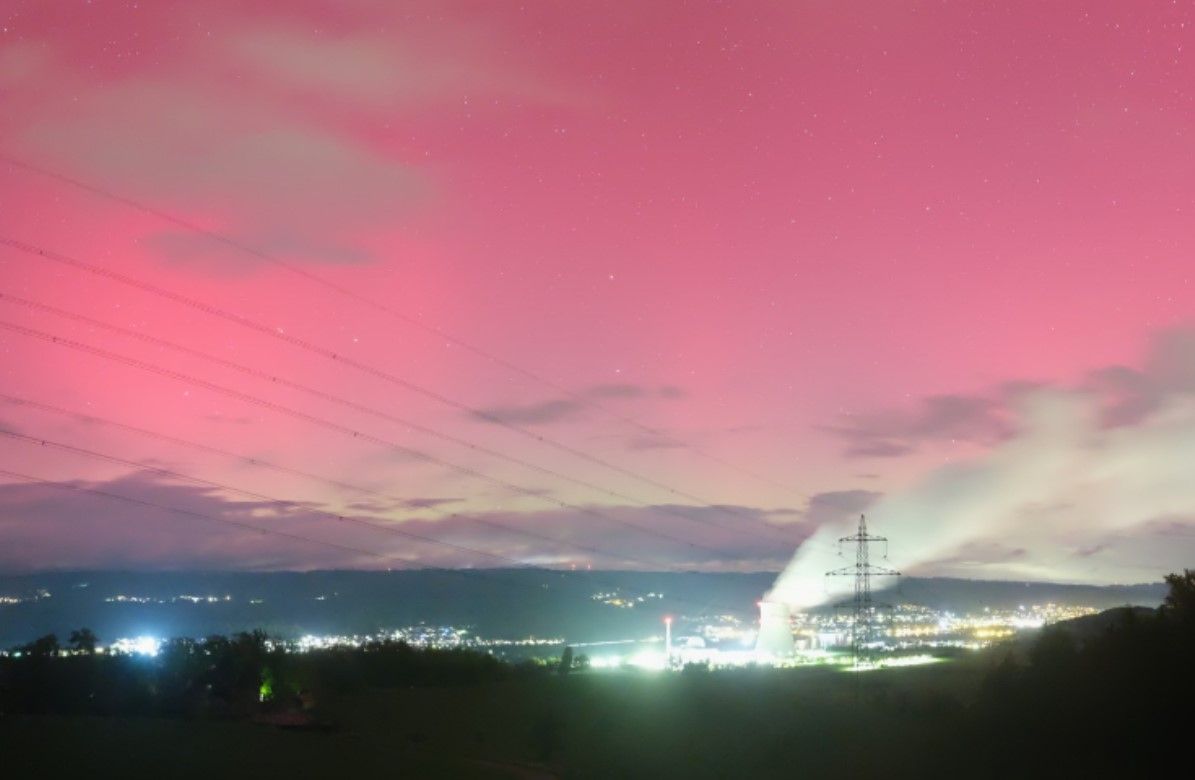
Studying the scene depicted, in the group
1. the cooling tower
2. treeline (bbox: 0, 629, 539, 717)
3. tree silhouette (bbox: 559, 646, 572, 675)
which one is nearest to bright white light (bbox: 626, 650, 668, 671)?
tree silhouette (bbox: 559, 646, 572, 675)

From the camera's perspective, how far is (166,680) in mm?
56875

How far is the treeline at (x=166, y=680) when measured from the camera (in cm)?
5359

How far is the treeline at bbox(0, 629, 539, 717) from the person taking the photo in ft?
176

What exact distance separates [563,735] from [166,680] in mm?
17582

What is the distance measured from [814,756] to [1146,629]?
15.7 m

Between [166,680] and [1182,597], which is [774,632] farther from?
[166,680]

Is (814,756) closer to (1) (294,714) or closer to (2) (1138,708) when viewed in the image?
(2) (1138,708)

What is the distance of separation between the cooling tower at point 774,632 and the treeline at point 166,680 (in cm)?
5833

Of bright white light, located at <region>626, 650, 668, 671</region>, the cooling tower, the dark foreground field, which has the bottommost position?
the dark foreground field

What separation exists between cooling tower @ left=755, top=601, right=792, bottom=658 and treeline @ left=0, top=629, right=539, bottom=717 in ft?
191

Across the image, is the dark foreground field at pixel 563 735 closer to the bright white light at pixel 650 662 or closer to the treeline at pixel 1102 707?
the treeline at pixel 1102 707

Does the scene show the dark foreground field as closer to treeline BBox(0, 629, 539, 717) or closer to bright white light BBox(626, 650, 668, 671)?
treeline BBox(0, 629, 539, 717)

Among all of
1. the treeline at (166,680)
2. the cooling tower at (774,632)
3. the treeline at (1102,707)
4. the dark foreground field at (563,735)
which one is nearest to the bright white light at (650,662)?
the cooling tower at (774,632)

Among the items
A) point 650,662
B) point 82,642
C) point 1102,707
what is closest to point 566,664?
point 650,662
